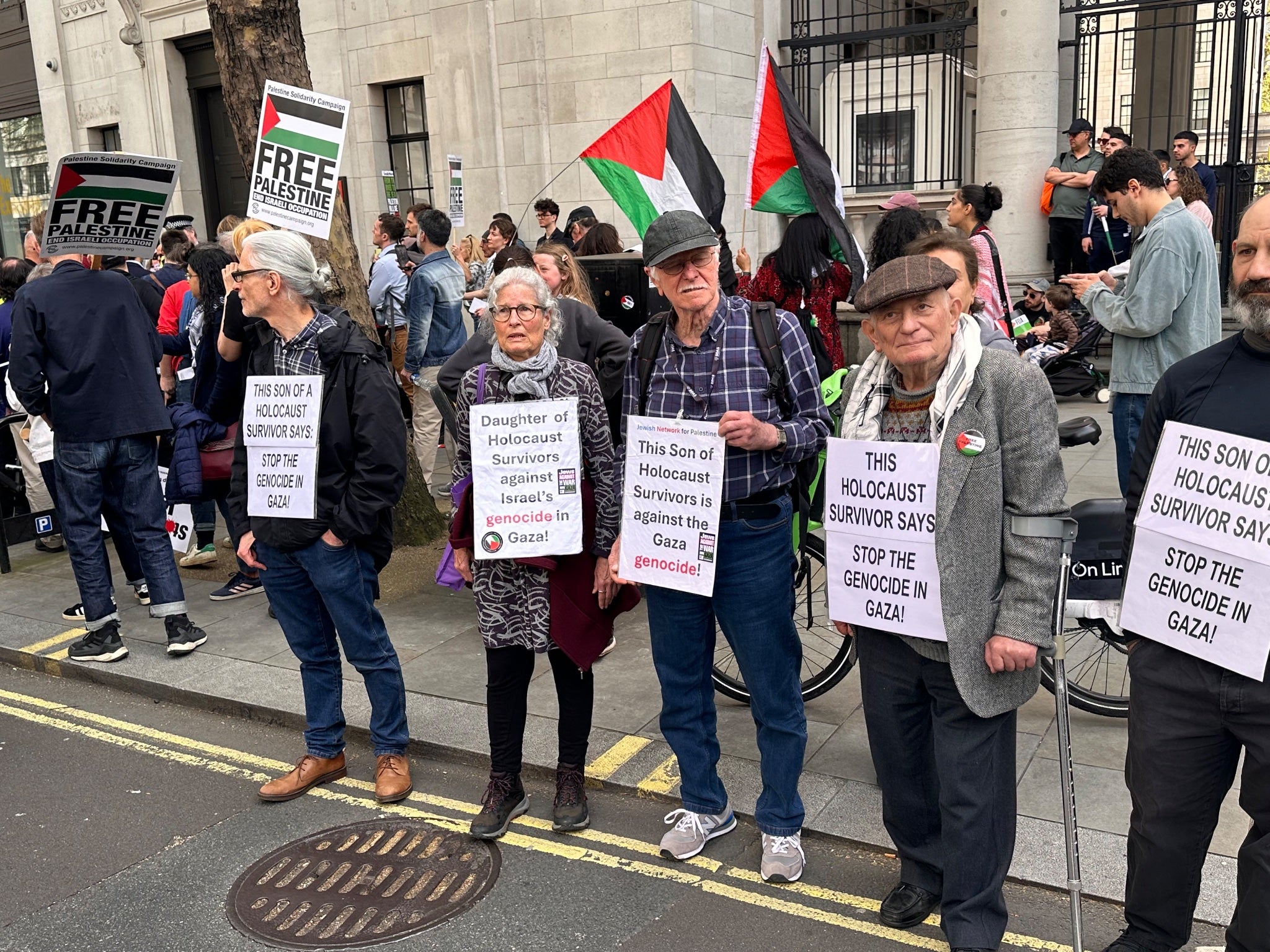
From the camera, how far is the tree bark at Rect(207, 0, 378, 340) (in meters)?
7.04

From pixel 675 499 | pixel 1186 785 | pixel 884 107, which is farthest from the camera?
pixel 884 107

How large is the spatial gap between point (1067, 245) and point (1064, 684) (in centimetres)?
973

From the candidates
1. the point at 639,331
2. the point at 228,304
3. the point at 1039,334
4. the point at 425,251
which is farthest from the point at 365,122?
the point at 639,331

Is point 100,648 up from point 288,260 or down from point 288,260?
down

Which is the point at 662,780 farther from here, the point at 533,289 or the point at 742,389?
the point at 533,289

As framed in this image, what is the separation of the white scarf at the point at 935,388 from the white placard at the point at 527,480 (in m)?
1.07

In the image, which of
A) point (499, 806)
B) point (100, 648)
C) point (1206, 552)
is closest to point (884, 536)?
point (1206, 552)

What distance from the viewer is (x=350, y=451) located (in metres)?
4.36

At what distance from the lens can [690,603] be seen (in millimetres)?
3766

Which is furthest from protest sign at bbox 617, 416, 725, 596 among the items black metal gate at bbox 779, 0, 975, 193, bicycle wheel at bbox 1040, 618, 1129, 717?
black metal gate at bbox 779, 0, 975, 193

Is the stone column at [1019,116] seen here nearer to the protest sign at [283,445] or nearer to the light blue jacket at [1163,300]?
the light blue jacket at [1163,300]

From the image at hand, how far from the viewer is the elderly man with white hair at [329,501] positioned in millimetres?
4297

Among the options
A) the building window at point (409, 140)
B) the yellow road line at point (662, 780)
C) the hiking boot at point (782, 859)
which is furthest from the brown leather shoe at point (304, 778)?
the building window at point (409, 140)

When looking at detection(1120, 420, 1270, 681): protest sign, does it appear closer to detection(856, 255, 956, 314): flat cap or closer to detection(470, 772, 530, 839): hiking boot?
detection(856, 255, 956, 314): flat cap
